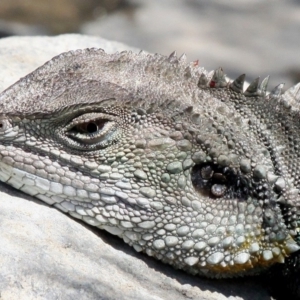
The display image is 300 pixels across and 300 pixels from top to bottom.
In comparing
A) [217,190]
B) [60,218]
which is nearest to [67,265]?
[60,218]

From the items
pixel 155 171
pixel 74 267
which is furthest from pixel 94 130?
pixel 74 267

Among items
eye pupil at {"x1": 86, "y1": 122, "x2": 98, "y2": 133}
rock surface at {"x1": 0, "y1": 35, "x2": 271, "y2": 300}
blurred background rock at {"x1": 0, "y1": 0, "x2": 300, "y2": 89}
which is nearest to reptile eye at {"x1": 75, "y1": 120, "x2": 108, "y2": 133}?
eye pupil at {"x1": 86, "y1": 122, "x2": 98, "y2": 133}

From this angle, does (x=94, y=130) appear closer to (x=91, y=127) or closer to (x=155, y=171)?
(x=91, y=127)

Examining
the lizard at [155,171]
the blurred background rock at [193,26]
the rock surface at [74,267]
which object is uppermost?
the blurred background rock at [193,26]

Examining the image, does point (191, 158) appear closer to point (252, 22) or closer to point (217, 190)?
point (217, 190)

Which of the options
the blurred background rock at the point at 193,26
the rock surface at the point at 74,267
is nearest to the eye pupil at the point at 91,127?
the rock surface at the point at 74,267

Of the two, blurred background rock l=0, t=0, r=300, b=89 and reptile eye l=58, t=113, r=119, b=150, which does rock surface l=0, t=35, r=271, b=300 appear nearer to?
reptile eye l=58, t=113, r=119, b=150

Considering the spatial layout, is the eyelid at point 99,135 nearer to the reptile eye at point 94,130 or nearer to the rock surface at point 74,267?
the reptile eye at point 94,130
